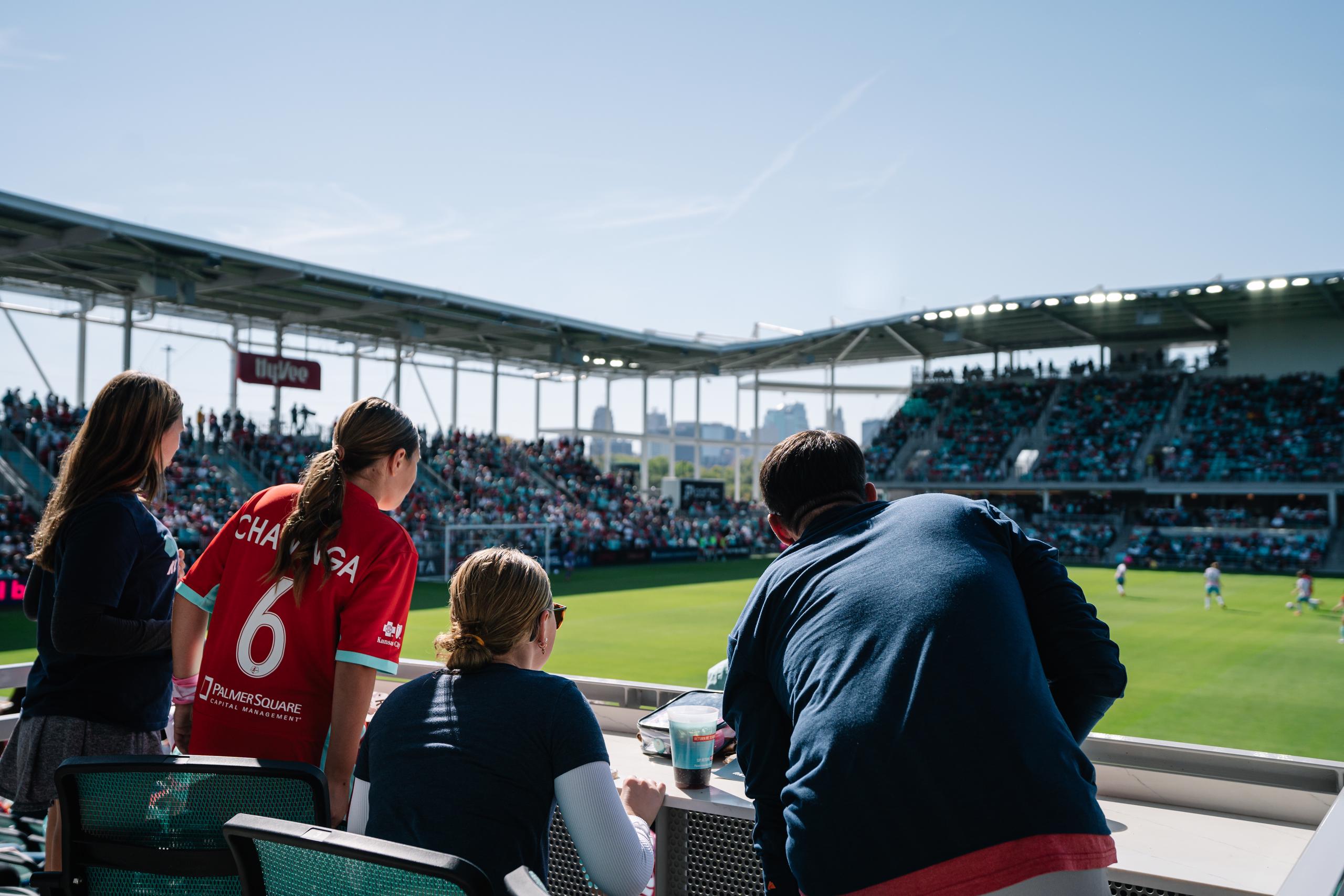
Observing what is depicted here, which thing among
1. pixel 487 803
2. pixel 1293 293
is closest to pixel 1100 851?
pixel 487 803

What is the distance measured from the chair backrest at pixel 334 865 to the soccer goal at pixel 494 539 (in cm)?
2225

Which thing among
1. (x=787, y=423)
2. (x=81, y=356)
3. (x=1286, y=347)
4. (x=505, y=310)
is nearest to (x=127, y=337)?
(x=81, y=356)

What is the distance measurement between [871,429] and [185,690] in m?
57.5

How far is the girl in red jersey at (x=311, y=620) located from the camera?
234 centimetres

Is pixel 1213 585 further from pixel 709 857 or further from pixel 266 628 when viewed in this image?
pixel 266 628

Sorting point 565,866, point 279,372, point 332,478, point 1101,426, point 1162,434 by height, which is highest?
point 279,372

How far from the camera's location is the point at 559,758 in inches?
75.9

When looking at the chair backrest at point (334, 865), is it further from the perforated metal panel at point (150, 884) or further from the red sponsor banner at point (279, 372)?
the red sponsor banner at point (279, 372)

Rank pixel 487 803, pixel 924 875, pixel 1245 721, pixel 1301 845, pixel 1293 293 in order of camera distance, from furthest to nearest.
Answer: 1. pixel 1293 293
2. pixel 1245 721
3. pixel 1301 845
4. pixel 487 803
5. pixel 924 875

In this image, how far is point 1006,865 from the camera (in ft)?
5.36

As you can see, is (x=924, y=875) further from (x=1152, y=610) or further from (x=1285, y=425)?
(x=1285, y=425)

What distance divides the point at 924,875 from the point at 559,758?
0.74m

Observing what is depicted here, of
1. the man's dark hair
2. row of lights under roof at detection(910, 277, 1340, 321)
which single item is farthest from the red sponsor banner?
the man's dark hair

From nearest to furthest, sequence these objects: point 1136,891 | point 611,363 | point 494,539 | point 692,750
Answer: point 1136,891 < point 692,750 < point 494,539 < point 611,363
